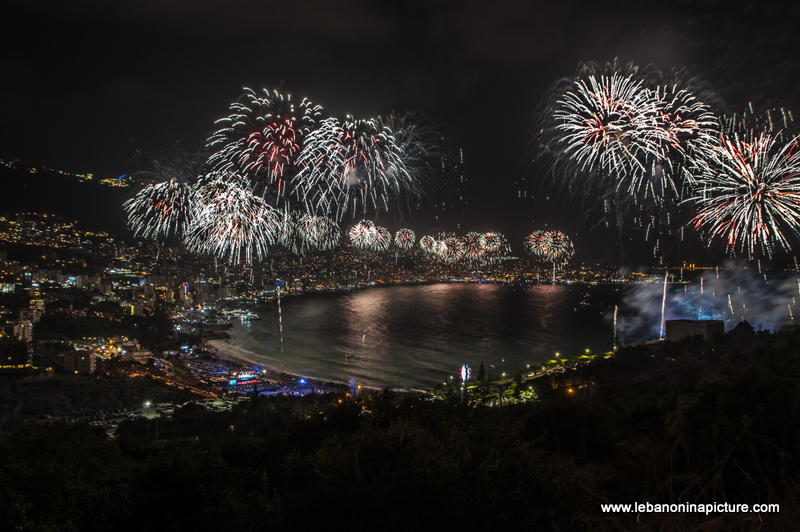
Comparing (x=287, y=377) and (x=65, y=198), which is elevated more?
(x=65, y=198)

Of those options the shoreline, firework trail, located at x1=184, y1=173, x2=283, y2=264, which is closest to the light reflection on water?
the shoreline

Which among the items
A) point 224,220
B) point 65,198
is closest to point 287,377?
point 224,220

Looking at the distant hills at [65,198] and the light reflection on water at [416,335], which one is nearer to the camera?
the light reflection on water at [416,335]

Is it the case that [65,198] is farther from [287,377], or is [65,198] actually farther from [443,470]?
[443,470]

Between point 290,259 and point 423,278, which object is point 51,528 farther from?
point 423,278

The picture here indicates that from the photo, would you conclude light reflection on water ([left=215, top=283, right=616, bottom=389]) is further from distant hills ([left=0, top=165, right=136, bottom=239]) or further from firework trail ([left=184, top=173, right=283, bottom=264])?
distant hills ([left=0, top=165, right=136, bottom=239])

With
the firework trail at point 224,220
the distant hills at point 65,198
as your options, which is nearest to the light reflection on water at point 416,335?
the firework trail at point 224,220

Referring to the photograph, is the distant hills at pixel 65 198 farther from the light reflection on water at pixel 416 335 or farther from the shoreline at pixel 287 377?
the shoreline at pixel 287 377
